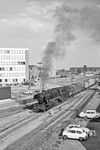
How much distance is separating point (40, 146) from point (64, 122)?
11.5m

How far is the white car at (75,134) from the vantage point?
78.7 ft

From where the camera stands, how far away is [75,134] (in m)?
24.3

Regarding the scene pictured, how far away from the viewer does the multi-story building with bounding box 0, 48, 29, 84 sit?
116438mm

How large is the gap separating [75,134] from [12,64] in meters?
95.5

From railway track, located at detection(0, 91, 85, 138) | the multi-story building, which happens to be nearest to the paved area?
railway track, located at detection(0, 91, 85, 138)

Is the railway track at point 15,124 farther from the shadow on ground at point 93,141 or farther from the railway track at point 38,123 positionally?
the shadow on ground at point 93,141

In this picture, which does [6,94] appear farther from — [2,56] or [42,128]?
[2,56]

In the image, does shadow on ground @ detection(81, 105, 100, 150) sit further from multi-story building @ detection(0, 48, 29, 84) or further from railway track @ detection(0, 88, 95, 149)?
multi-story building @ detection(0, 48, 29, 84)

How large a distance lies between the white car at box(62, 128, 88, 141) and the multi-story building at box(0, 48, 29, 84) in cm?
9404

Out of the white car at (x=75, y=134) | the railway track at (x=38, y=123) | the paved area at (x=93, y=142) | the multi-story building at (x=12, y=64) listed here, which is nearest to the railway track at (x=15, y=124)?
the railway track at (x=38, y=123)

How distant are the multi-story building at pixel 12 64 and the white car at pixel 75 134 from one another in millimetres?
94044

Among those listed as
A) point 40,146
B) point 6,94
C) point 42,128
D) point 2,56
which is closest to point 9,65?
point 2,56

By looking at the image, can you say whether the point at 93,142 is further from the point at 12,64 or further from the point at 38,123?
the point at 12,64

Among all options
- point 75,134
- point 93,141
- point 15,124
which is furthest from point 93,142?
point 15,124
